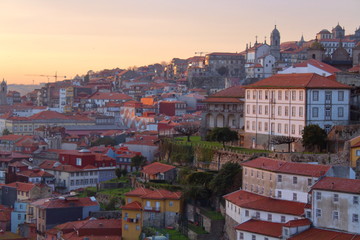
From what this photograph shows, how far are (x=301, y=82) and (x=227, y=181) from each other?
310 inches

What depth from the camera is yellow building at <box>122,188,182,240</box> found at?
43.8 metres

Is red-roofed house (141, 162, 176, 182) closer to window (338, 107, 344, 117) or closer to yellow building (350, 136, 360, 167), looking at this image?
window (338, 107, 344, 117)

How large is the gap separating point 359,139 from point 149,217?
524 inches

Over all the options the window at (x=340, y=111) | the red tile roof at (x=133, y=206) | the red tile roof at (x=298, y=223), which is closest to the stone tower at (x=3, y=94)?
the red tile roof at (x=133, y=206)

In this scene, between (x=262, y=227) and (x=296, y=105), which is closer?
(x=262, y=227)

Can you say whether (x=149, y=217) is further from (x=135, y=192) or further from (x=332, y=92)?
(x=332, y=92)

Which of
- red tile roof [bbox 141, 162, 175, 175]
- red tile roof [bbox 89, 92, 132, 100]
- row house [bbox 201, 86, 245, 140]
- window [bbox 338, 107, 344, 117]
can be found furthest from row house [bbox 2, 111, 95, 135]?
window [bbox 338, 107, 344, 117]

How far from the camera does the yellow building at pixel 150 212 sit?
43750 mm

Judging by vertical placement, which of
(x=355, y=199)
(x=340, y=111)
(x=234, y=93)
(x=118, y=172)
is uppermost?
(x=234, y=93)

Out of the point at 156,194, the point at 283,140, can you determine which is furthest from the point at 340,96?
the point at 156,194

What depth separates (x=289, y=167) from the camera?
38.0 meters

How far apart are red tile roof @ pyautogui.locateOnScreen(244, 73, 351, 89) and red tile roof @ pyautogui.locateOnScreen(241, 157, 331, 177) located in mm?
6478

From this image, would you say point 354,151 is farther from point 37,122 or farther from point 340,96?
point 37,122

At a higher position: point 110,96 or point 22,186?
point 110,96
